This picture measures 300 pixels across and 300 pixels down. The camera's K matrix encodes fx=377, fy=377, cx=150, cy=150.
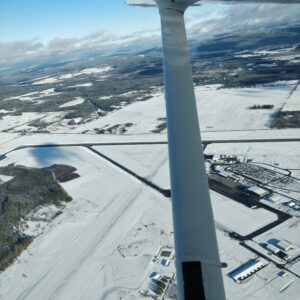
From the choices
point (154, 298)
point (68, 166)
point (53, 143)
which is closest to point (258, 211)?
point (154, 298)

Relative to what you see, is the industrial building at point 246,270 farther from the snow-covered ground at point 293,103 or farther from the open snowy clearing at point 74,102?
the open snowy clearing at point 74,102

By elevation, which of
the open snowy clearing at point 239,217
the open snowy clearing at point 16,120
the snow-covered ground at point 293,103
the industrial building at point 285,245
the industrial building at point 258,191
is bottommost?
the open snowy clearing at point 16,120

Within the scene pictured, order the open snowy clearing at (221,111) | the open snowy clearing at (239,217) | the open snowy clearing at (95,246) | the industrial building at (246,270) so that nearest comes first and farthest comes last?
1. the industrial building at (246,270)
2. the open snowy clearing at (95,246)
3. the open snowy clearing at (239,217)
4. the open snowy clearing at (221,111)

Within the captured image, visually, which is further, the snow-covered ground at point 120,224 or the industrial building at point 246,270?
the snow-covered ground at point 120,224

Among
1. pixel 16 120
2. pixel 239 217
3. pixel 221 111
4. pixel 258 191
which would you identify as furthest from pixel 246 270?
pixel 16 120

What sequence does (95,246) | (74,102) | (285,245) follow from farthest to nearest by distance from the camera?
(74,102) → (95,246) → (285,245)

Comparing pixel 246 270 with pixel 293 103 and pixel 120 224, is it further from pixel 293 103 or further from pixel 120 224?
pixel 293 103

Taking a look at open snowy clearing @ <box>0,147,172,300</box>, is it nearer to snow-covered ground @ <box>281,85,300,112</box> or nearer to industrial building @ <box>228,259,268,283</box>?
industrial building @ <box>228,259,268,283</box>

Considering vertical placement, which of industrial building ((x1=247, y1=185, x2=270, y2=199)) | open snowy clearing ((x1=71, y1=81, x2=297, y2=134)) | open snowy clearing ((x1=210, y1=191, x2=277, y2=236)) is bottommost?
open snowy clearing ((x1=71, y1=81, x2=297, y2=134))

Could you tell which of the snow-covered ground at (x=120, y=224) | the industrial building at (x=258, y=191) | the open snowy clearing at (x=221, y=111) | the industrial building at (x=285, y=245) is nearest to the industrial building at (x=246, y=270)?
the snow-covered ground at (x=120, y=224)

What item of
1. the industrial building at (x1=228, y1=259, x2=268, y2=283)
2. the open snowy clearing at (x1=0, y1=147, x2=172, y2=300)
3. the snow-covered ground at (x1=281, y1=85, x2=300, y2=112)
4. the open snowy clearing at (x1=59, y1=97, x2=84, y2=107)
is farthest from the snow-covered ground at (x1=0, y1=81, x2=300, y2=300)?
the open snowy clearing at (x1=59, y1=97, x2=84, y2=107)

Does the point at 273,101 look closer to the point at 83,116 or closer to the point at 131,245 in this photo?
the point at 83,116

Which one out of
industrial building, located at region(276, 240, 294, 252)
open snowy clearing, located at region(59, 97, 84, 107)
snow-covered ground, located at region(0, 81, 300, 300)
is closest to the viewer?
snow-covered ground, located at region(0, 81, 300, 300)

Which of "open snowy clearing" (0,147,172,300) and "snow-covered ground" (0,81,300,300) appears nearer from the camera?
"snow-covered ground" (0,81,300,300)
